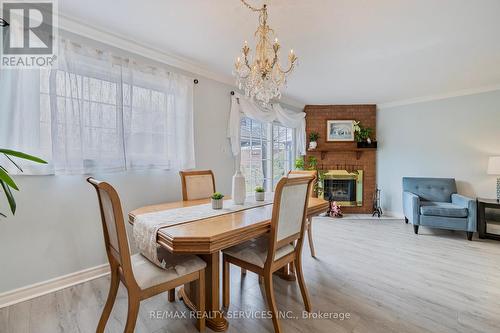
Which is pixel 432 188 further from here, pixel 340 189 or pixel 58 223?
pixel 58 223

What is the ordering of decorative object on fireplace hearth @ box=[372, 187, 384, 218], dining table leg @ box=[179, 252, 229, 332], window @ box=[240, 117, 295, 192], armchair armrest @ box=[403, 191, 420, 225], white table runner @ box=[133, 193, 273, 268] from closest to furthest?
white table runner @ box=[133, 193, 273, 268] < dining table leg @ box=[179, 252, 229, 332] < armchair armrest @ box=[403, 191, 420, 225] < window @ box=[240, 117, 295, 192] < decorative object on fireplace hearth @ box=[372, 187, 384, 218]

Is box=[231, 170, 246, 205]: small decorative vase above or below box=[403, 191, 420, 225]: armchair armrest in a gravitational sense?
above

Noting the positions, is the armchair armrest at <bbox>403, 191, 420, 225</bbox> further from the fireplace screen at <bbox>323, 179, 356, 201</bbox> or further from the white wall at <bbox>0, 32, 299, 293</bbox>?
the white wall at <bbox>0, 32, 299, 293</bbox>

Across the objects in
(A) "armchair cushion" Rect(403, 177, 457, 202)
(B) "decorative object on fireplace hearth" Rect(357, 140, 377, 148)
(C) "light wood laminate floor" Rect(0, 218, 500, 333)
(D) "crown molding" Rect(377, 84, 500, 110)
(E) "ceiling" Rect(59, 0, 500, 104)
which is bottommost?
(C) "light wood laminate floor" Rect(0, 218, 500, 333)

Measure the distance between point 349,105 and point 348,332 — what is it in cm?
448

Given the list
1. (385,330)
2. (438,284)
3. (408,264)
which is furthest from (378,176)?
(385,330)

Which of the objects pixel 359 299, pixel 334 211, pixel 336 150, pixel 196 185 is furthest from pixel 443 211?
pixel 196 185

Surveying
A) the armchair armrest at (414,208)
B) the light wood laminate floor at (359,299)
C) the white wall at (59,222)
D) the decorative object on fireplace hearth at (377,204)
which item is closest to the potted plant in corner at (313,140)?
the decorative object on fireplace hearth at (377,204)

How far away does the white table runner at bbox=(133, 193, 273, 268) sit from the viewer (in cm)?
142

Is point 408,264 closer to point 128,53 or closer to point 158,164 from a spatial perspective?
point 158,164

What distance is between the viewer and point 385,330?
1.56m

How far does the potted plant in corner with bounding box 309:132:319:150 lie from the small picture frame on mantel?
254mm

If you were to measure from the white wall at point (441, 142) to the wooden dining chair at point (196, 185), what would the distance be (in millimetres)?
4012

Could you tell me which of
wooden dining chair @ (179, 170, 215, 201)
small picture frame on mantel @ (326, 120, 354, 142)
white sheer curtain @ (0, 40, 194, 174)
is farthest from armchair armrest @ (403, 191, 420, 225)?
white sheer curtain @ (0, 40, 194, 174)
